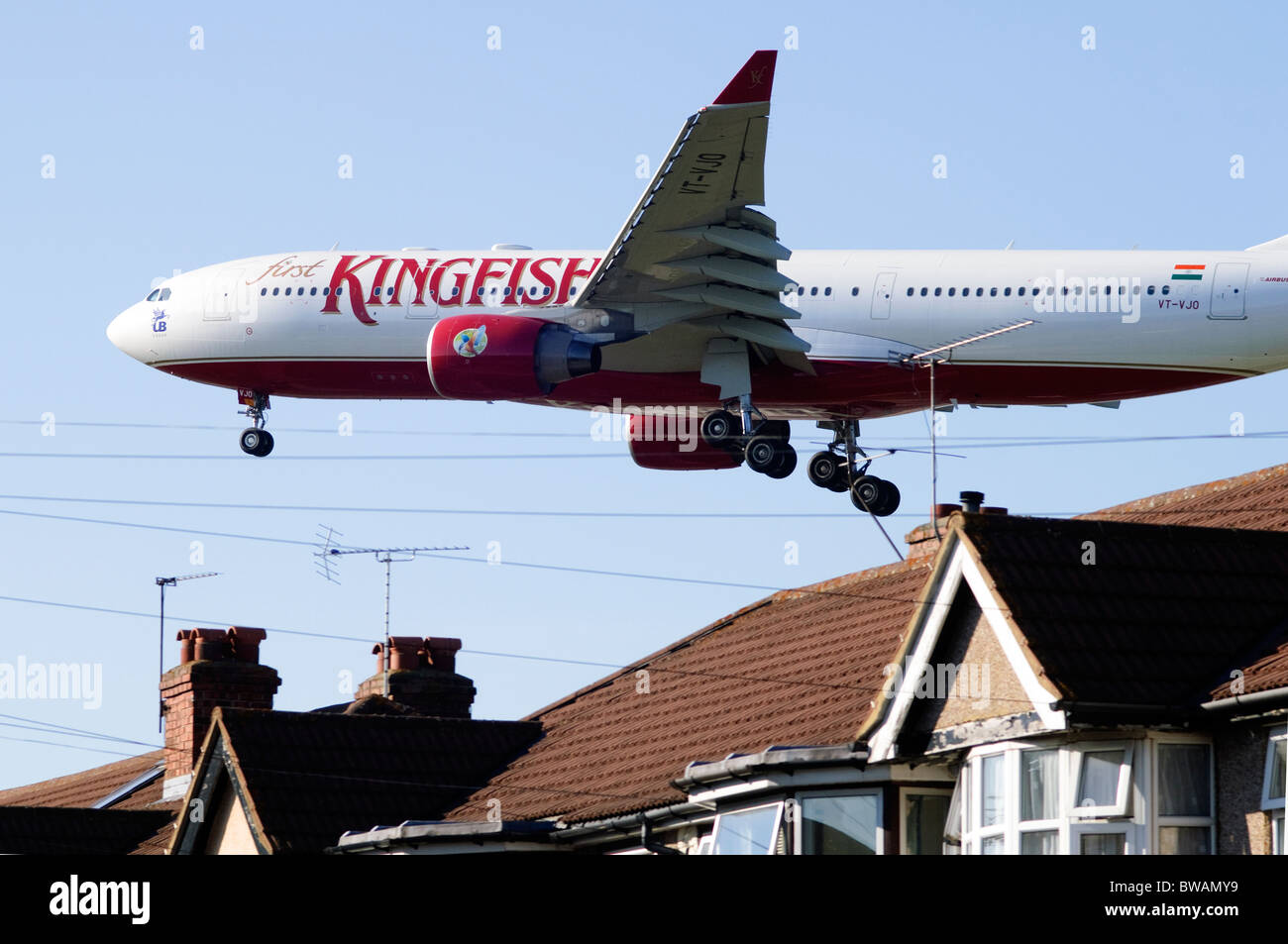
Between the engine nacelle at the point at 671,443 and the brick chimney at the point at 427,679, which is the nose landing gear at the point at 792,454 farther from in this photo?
the brick chimney at the point at 427,679

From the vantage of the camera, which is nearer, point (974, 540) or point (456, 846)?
point (974, 540)

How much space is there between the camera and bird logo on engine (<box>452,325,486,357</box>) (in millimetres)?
38531

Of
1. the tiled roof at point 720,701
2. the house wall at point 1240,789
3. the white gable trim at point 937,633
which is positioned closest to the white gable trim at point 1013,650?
the white gable trim at point 937,633

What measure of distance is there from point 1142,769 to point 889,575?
451 inches

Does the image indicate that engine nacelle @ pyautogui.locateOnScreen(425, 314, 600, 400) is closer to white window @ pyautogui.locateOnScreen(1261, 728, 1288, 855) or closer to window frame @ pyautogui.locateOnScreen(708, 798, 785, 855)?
window frame @ pyautogui.locateOnScreen(708, 798, 785, 855)

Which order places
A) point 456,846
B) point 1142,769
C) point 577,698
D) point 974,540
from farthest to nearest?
1. point 577,698
2. point 456,846
3. point 974,540
4. point 1142,769

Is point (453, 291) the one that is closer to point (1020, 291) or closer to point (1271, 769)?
point (1020, 291)

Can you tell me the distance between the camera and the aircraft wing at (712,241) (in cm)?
3503

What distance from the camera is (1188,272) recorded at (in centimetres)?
3809

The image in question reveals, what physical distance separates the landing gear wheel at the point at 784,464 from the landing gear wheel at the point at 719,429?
1.09m
